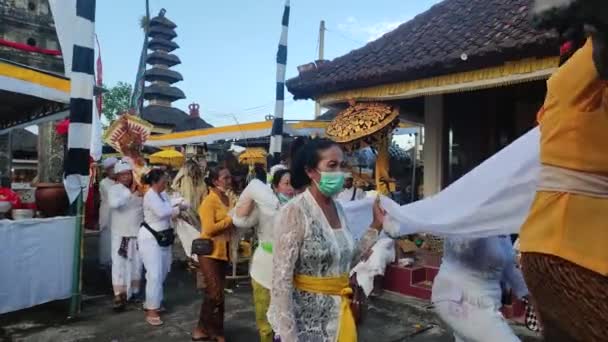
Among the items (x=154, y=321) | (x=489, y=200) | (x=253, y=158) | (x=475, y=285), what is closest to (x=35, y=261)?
(x=154, y=321)

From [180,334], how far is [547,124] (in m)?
4.69

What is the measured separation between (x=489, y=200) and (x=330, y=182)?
90cm

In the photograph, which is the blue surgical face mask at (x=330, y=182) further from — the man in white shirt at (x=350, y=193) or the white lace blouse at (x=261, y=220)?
the man in white shirt at (x=350, y=193)

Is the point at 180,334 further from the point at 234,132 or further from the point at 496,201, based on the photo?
the point at 234,132

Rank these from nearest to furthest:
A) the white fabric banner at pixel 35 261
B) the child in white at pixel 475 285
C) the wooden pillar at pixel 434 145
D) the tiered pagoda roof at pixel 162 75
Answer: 1. the child in white at pixel 475 285
2. the white fabric banner at pixel 35 261
3. the wooden pillar at pixel 434 145
4. the tiered pagoda roof at pixel 162 75

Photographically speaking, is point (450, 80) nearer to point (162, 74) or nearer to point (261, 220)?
point (261, 220)

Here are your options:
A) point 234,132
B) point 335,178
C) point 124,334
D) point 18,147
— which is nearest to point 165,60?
point 18,147

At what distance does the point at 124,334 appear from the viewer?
5332mm

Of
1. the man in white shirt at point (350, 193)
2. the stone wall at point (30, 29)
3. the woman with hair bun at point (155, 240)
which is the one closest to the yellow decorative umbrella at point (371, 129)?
the man in white shirt at point (350, 193)

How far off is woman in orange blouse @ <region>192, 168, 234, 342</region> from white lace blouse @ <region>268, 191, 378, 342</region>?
89.3 inches

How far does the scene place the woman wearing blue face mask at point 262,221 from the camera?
4.25 metres

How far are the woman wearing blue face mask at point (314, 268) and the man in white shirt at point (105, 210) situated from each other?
474 centimetres

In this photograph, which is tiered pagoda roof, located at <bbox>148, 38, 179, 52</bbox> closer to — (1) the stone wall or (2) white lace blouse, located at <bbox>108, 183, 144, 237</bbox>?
(1) the stone wall

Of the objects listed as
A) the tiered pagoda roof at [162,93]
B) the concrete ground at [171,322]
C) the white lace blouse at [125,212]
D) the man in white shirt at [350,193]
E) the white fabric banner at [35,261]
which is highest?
the tiered pagoda roof at [162,93]
